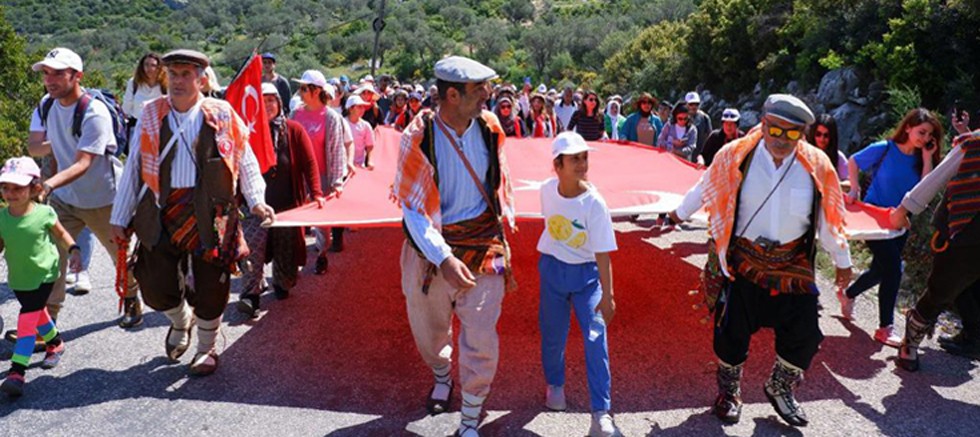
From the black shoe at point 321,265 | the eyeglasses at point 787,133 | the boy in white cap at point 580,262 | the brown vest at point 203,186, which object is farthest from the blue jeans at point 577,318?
the black shoe at point 321,265

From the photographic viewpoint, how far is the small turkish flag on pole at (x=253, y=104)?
4762 millimetres

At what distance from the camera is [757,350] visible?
4789mm

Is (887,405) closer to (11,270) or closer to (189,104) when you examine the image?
(189,104)

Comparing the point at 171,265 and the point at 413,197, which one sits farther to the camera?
the point at 171,265

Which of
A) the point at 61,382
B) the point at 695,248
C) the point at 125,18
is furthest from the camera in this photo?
the point at 125,18

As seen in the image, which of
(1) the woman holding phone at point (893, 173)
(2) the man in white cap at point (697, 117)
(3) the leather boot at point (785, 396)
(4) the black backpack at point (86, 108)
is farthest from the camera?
(2) the man in white cap at point (697, 117)

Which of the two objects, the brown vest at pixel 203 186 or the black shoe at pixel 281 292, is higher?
the brown vest at pixel 203 186

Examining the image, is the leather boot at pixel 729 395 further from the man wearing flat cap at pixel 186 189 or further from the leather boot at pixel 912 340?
the man wearing flat cap at pixel 186 189

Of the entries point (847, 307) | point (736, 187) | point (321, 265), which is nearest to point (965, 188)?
point (847, 307)

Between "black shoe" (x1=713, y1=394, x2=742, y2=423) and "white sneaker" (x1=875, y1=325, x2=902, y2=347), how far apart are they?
179 centimetres

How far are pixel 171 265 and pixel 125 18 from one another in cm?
9275

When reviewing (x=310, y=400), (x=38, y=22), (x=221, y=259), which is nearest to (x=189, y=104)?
(x=221, y=259)

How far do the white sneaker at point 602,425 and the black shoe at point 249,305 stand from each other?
9.28 feet

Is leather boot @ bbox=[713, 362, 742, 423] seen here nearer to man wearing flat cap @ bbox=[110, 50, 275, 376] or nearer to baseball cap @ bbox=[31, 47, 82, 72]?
man wearing flat cap @ bbox=[110, 50, 275, 376]
